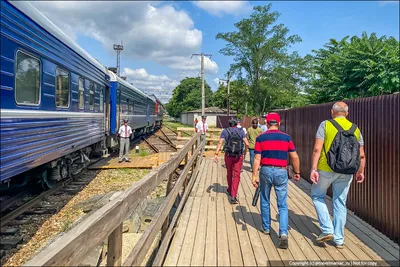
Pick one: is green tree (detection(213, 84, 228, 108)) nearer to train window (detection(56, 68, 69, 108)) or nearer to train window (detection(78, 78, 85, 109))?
train window (detection(78, 78, 85, 109))

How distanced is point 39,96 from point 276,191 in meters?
4.14

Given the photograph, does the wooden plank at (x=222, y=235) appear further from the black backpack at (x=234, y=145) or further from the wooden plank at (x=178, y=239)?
the black backpack at (x=234, y=145)

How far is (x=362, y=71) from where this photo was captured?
48.1 ft

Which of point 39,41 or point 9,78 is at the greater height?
point 39,41

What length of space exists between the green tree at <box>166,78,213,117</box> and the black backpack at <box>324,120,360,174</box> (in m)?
71.9

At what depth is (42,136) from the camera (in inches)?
221

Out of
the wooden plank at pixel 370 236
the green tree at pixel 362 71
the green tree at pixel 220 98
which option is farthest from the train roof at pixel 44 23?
the green tree at pixel 220 98

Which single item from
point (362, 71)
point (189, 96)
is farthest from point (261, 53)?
point (189, 96)

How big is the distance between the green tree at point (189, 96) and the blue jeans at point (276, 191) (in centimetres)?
7135

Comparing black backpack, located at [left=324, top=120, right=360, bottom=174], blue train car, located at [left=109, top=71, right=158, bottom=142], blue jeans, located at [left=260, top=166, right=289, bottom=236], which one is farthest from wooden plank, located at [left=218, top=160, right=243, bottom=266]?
blue train car, located at [left=109, top=71, right=158, bottom=142]

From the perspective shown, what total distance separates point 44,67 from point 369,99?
208 inches

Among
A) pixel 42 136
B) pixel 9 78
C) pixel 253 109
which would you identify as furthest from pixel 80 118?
pixel 253 109

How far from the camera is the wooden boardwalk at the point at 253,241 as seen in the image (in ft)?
11.2

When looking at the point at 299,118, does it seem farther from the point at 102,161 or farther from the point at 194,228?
the point at 102,161
